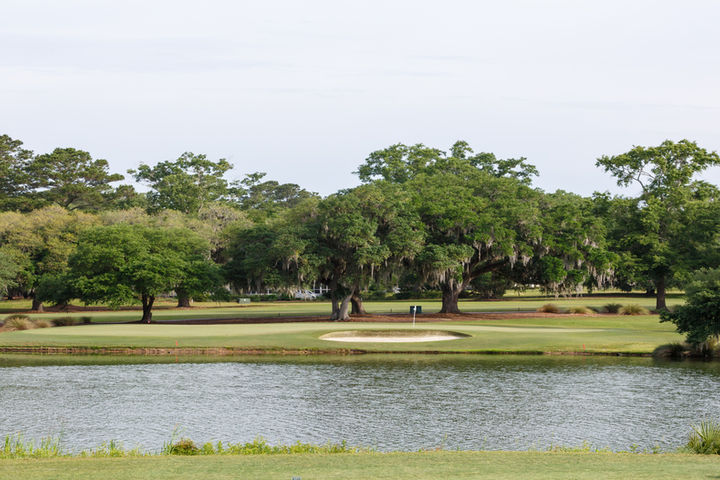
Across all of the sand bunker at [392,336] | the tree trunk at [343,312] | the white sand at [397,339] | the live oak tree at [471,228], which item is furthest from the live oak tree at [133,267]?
the white sand at [397,339]

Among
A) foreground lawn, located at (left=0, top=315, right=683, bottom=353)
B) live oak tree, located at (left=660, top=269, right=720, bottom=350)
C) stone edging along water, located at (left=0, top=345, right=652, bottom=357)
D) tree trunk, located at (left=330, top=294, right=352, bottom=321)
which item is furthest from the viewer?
tree trunk, located at (left=330, top=294, right=352, bottom=321)

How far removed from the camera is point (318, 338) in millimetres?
43250

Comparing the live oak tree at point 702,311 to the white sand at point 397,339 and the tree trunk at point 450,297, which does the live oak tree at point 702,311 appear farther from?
the tree trunk at point 450,297

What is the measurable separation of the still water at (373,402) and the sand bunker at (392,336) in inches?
340

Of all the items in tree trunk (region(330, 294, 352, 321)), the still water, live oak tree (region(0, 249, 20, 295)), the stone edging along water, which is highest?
live oak tree (region(0, 249, 20, 295))

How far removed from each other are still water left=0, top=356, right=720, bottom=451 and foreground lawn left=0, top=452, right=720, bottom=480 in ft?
13.6

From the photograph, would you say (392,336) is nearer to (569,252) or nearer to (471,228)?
(471,228)

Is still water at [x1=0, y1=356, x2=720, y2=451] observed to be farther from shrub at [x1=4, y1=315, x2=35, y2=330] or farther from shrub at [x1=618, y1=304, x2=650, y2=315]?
shrub at [x1=618, y1=304, x2=650, y2=315]

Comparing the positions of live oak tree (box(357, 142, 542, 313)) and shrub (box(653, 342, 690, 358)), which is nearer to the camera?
shrub (box(653, 342, 690, 358))

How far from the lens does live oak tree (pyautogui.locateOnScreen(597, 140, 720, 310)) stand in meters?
67.9

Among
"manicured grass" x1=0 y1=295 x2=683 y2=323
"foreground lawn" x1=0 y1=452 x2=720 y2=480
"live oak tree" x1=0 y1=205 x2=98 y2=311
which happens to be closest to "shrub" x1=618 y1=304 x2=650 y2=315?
"manicured grass" x1=0 y1=295 x2=683 y2=323

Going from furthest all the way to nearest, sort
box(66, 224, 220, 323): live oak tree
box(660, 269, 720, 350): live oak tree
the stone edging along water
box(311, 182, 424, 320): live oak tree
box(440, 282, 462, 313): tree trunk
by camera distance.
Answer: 1. box(440, 282, 462, 313): tree trunk
2. box(66, 224, 220, 323): live oak tree
3. box(311, 182, 424, 320): live oak tree
4. the stone edging along water
5. box(660, 269, 720, 350): live oak tree

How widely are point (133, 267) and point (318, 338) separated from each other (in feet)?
65.2

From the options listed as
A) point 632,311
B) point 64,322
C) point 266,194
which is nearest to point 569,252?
point 632,311
